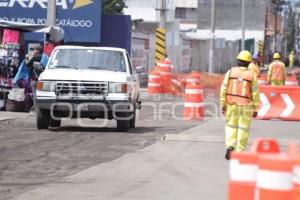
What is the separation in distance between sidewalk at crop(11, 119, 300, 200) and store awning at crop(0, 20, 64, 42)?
773 centimetres

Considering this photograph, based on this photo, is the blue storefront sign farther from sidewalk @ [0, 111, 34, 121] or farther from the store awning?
sidewalk @ [0, 111, 34, 121]

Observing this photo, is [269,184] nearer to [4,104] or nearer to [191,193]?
[191,193]

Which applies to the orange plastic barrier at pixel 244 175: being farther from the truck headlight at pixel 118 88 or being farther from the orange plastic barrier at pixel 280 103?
the orange plastic barrier at pixel 280 103

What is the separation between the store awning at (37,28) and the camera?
2041 cm

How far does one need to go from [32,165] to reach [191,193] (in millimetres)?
3055

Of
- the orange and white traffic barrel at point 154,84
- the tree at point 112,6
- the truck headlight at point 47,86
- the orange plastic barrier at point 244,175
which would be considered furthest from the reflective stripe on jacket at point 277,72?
the tree at point 112,6

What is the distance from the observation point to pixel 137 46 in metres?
39.4

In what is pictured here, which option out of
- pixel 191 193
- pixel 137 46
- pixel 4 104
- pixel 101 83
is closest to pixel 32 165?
pixel 191 193

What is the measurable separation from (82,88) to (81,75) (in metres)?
0.28

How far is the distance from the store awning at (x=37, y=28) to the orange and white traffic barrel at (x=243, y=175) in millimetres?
16113

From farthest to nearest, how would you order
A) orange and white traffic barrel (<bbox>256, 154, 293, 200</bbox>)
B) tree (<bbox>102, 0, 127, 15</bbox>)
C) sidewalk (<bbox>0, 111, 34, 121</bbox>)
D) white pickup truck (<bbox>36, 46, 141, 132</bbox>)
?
tree (<bbox>102, 0, 127, 15</bbox>)
sidewalk (<bbox>0, 111, 34, 121</bbox>)
white pickup truck (<bbox>36, 46, 141, 132</bbox>)
orange and white traffic barrel (<bbox>256, 154, 293, 200</bbox>)

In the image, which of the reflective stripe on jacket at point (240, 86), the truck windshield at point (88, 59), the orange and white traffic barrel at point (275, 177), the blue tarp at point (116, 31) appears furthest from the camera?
the blue tarp at point (116, 31)

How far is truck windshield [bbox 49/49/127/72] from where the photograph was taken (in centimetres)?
1588

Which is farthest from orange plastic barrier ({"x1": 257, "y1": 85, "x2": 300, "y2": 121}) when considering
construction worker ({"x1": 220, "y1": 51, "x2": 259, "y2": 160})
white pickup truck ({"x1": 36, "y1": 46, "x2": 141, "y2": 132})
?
construction worker ({"x1": 220, "y1": 51, "x2": 259, "y2": 160})
